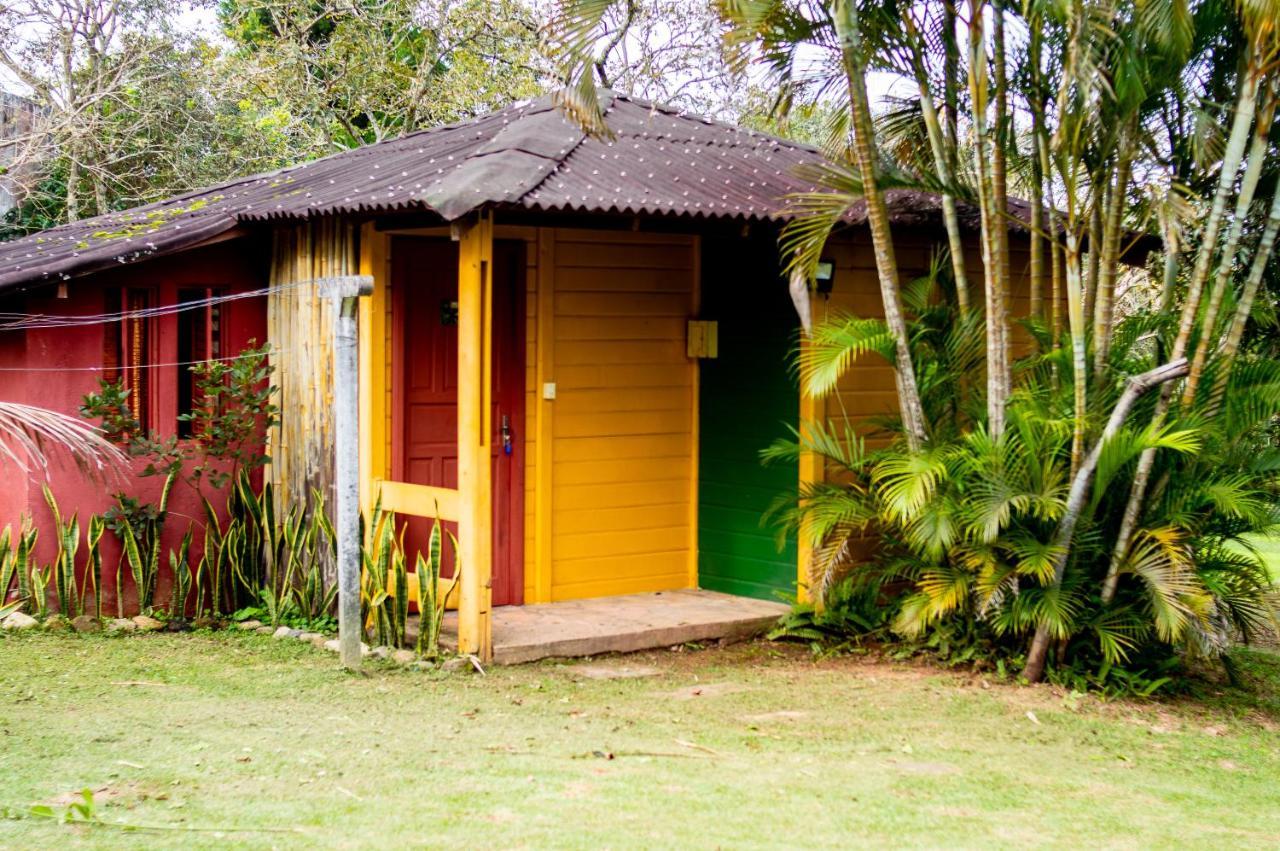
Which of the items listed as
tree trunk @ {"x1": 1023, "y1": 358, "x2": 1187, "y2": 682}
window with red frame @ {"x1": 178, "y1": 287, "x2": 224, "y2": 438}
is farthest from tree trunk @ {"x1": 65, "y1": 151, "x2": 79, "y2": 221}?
tree trunk @ {"x1": 1023, "y1": 358, "x2": 1187, "y2": 682}

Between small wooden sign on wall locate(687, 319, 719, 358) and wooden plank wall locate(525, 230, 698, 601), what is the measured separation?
3.3 inches

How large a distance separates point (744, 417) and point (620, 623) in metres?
1.60

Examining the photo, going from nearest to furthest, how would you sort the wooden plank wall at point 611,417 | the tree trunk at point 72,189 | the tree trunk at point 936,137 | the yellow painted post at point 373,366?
the tree trunk at point 936,137, the yellow painted post at point 373,366, the wooden plank wall at point 611,417, the tree trunk at point 72,189

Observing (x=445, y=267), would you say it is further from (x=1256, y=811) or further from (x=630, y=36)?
(x=630, y=36)

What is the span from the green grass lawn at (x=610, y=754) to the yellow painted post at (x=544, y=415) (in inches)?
44.0

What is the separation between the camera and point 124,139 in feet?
58.1

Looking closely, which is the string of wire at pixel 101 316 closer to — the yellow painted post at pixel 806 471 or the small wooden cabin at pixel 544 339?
the small wooden cabin at pixel 544 339

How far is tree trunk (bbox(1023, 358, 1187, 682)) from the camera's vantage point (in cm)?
664

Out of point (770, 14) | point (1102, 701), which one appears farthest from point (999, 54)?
point (1102, 701)

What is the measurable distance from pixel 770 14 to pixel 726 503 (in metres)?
3.14

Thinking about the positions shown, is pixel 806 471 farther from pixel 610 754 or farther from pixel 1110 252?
pixel 610 754

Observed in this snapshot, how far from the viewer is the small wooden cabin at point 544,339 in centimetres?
826

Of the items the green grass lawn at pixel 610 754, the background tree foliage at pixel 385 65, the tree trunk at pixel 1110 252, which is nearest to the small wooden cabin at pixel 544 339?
the green grass lawn at pixel 610 754

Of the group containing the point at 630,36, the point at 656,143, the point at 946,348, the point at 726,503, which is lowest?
the point at 726,503
